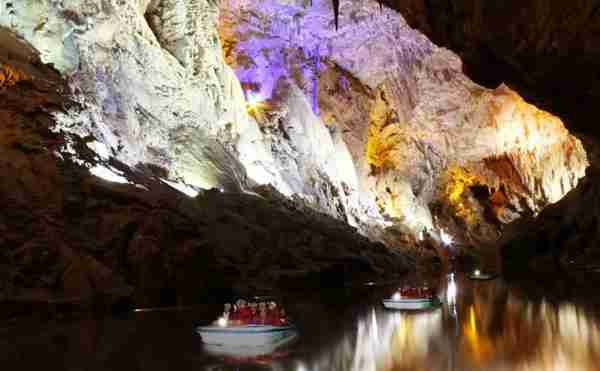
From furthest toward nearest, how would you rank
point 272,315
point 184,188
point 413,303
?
point 184,188 → point 413,303 → point 272,315

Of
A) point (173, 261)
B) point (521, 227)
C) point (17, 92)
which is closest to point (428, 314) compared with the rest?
point (173, 261)

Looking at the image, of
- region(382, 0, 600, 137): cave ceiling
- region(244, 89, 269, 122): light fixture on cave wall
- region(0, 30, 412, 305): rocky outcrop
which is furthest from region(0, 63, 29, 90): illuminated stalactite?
region(244, 89, 269, 122): light fixture on cave wall

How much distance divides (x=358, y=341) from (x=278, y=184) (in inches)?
719

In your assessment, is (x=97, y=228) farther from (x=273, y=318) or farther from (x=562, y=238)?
(x=562, y=238)

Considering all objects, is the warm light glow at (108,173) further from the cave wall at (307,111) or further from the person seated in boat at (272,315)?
the person seated in boat at (272,315)

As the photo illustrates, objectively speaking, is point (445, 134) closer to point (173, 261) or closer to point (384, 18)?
point (384, 18)

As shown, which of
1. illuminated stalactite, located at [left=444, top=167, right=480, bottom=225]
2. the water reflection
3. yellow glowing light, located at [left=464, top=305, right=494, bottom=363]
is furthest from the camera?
illuminated stalactite, located at [left=444, top=167, right=480, bottom=225]

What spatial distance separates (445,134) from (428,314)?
29.4 metres

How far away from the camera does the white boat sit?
7.38 m

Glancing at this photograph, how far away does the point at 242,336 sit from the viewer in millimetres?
7398

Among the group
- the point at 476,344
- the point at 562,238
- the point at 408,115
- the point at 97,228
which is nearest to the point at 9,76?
→ the point at 97,228

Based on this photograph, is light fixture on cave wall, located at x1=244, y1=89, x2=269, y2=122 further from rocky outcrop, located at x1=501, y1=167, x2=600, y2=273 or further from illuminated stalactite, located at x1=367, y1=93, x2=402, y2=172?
Answer: rocky outcrop, located at x1=501, y1=167, x2=600, y2=273

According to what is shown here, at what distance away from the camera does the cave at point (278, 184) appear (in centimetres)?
798

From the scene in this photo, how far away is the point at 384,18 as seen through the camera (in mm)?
30297
